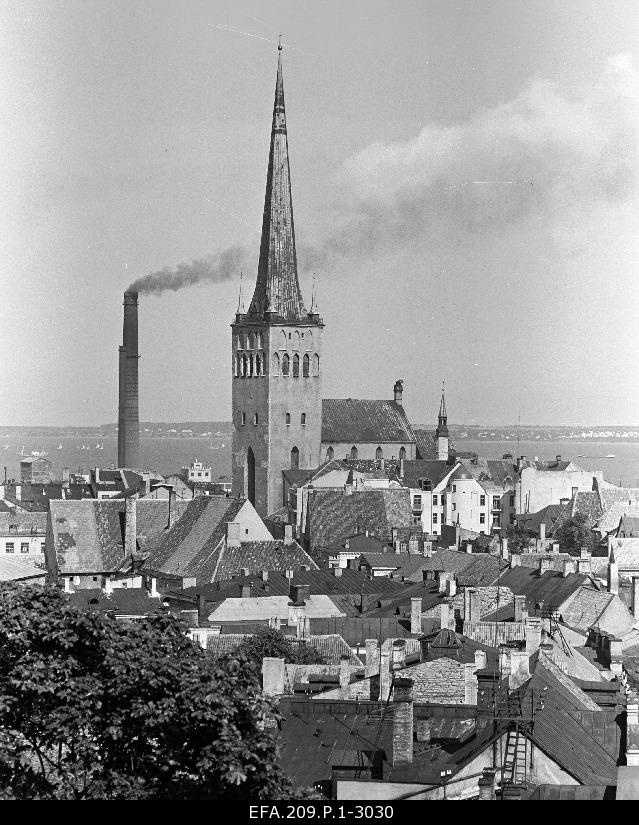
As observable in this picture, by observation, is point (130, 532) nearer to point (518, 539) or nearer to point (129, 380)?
point (518, 539)

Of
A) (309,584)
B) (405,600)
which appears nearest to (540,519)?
(309,584)

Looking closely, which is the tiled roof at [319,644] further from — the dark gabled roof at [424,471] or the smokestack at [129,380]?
the smokestack at [129,380]

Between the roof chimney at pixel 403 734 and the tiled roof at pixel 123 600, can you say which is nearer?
the roof chimney at pixel 403 734

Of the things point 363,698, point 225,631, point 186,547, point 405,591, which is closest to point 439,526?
point 186,547

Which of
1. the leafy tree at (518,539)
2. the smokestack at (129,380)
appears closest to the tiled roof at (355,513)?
the leafy tree at (518,539)

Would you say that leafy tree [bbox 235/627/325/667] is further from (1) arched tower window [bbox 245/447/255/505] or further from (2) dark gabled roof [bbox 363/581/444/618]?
(1) arched tower window [bbox 245/447/255/505]

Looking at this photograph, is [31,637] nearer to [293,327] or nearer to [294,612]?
[294,612]

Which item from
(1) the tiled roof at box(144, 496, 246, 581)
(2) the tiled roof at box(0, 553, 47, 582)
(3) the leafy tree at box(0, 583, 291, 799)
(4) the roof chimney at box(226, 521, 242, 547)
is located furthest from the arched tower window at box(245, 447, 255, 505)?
(3) the leafy tree at box(0, 583, 291, 799)
